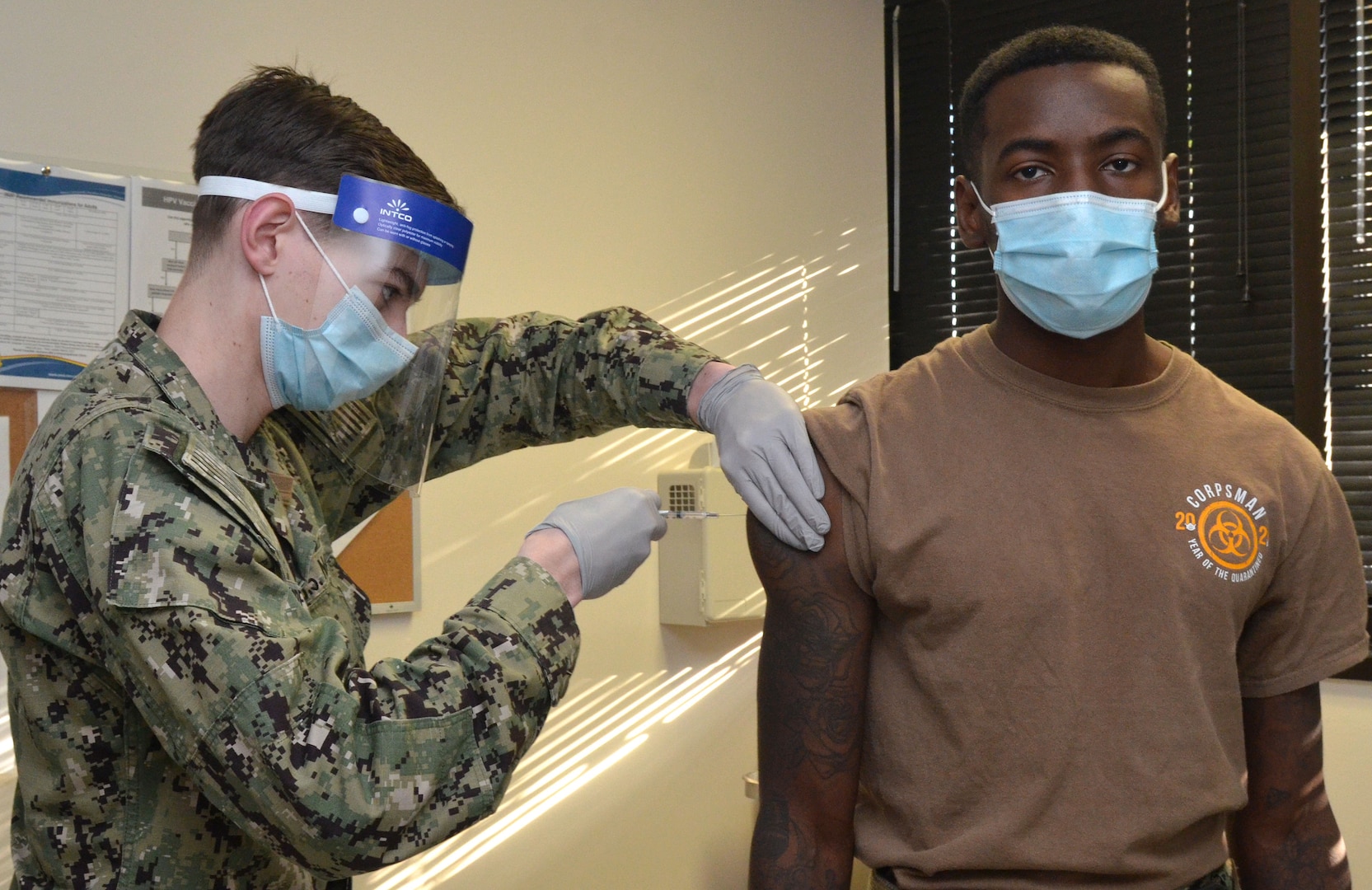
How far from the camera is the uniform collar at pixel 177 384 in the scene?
119 cm

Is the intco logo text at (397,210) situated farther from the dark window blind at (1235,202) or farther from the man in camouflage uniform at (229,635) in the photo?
the dark window blind at (1235,202)

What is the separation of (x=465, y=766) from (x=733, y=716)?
2.02m

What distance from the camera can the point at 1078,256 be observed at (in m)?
1.35

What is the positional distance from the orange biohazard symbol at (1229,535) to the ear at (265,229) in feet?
3.54

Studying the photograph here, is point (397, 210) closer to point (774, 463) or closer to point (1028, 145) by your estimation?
point (774, 463)

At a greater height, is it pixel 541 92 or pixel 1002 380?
pixel 541 92

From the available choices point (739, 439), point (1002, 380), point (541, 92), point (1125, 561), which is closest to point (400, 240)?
point (739, 439)

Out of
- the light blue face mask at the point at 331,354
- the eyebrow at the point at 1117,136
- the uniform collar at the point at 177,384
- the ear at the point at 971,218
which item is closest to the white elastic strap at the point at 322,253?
the light blue face mask at the point at 331,354

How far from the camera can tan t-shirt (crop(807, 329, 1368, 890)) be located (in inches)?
48.3

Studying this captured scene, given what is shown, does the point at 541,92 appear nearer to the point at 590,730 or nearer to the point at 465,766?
the point at 590,730

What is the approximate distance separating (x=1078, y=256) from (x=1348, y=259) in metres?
2.05

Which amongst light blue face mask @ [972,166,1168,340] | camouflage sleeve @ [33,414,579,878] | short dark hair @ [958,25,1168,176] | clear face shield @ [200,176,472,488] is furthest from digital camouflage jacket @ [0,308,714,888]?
short dark hair @ [958,25,1168,176]

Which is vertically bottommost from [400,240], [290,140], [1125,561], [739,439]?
[1125,561]

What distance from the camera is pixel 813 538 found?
135 cm
